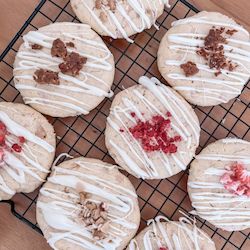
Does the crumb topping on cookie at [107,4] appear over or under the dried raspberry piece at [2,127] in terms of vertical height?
over

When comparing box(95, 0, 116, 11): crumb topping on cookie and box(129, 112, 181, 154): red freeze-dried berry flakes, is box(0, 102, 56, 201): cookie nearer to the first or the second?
box(129, 112, 181, 154): red freeze-dried berry flakes

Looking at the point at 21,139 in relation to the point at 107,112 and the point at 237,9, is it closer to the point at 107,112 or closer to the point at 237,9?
the point at 107,112

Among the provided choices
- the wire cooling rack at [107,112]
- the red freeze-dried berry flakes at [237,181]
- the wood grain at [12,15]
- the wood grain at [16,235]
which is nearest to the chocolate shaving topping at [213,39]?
the wire cooling rack at [107,112]

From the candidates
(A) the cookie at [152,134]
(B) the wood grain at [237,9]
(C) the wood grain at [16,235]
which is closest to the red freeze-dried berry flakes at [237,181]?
(A) the cookie at [152,134]

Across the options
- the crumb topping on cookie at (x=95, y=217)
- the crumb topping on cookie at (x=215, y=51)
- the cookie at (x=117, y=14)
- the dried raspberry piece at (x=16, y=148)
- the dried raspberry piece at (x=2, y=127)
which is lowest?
the crumb topping on cookie at (x=95, y=217)

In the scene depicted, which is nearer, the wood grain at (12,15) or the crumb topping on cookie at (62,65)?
the crumb topping on cookie at (62,65)

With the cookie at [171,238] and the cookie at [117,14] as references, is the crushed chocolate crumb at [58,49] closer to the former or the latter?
the cookie at [117,14]

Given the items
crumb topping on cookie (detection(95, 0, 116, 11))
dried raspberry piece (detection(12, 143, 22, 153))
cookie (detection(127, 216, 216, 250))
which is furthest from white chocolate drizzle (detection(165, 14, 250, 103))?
dried raspberry piece (detection(12, 143, 22, 153))
